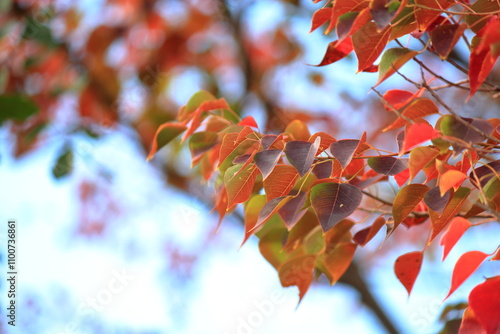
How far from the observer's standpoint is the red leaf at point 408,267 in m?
0.73

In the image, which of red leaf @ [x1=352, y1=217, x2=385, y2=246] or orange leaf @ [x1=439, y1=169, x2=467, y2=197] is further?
red leaf @ [x1=352, y1=217, x2=385, y2=246]

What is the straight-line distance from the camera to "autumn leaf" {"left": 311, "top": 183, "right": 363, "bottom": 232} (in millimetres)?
620

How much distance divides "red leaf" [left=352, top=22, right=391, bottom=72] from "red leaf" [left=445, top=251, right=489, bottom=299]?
10.8 inches

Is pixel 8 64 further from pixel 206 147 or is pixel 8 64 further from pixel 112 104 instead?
pixel 206 147

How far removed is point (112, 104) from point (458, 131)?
7.69ft

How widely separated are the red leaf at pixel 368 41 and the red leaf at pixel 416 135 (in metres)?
0.16

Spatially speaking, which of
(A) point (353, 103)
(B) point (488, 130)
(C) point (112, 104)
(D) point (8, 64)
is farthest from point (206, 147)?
(A) point (353, 103)

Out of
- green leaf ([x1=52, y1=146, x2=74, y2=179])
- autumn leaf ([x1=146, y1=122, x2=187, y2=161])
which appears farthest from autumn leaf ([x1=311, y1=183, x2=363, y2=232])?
green leaf ([x1=52, y1=146, x2=74, y2=179])

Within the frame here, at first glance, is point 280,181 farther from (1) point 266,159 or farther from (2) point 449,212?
(2) point 449,212

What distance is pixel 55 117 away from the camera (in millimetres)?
3131

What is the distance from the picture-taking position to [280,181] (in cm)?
69

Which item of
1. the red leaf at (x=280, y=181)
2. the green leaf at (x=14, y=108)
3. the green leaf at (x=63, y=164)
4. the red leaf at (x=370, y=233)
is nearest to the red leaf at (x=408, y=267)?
the red leaf at (x=370, y=233)

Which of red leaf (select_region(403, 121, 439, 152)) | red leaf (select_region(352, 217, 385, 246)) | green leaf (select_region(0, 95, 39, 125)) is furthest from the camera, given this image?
green leaf (select_region(0, 95, 39, 125))

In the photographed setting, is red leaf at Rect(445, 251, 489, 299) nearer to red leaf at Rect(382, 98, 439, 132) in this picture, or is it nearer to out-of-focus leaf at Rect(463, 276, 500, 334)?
out-of-focus leaf at Rect(463, 276, 500, 334)
